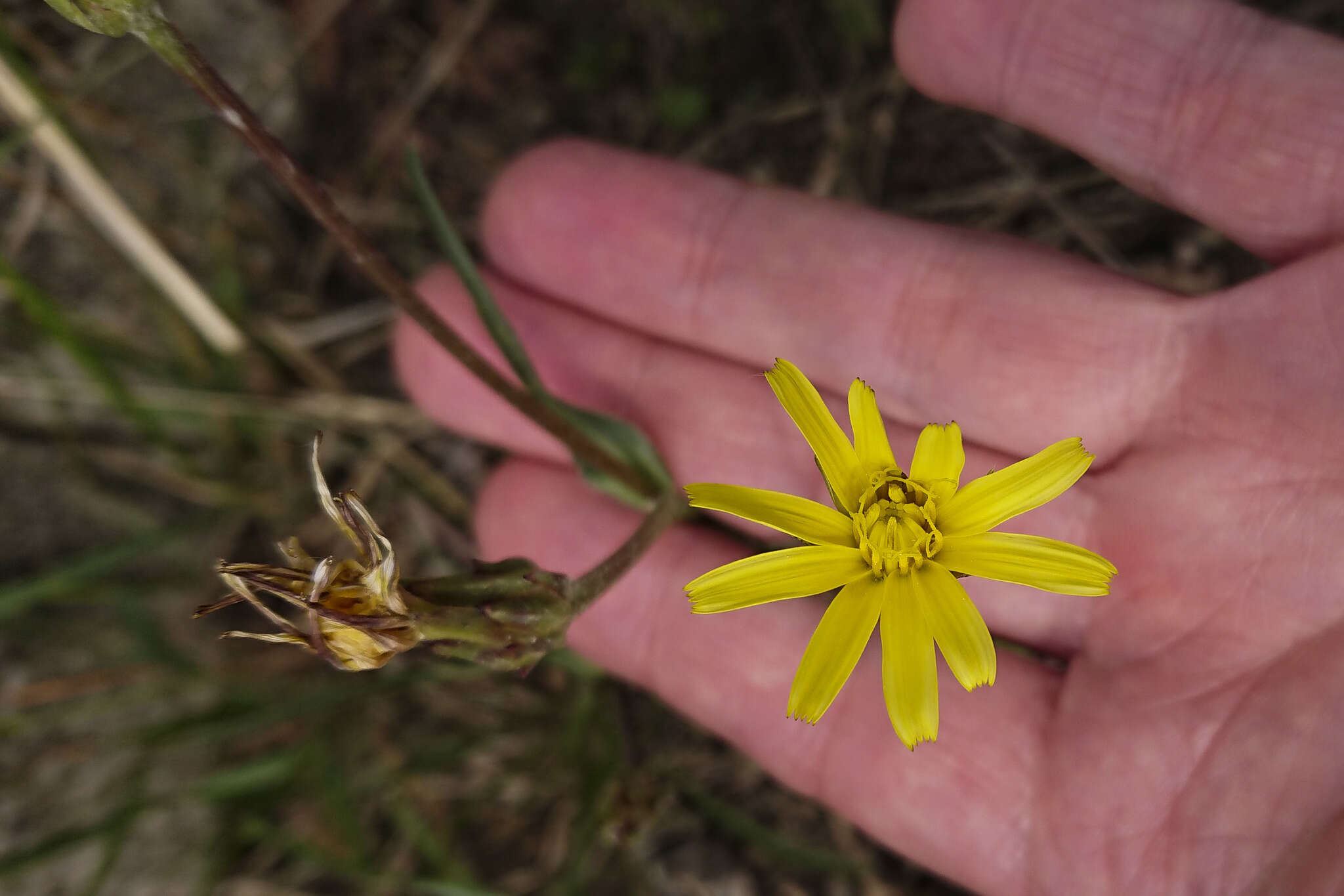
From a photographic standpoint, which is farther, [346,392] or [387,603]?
[346,392]

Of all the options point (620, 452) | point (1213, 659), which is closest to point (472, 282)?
point (620, 452)

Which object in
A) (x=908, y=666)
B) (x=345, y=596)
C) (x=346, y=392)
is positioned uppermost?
(x=346, y=392)

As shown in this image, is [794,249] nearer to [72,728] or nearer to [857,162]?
[857,162]

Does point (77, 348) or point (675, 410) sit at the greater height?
point (675, 410)

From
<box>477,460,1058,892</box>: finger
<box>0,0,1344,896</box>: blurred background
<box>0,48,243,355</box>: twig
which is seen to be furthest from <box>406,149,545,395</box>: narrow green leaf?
<box>0,0,1344,896</box>: blurred background

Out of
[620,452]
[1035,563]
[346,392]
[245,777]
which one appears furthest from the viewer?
[346,392]

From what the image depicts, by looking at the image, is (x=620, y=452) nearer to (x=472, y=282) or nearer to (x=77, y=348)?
(x=472, y=282)

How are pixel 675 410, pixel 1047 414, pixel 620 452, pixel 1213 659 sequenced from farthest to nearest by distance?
pixel 675 410, pixel 620 452, pixel 1047 414, pixel 1213 659
